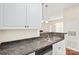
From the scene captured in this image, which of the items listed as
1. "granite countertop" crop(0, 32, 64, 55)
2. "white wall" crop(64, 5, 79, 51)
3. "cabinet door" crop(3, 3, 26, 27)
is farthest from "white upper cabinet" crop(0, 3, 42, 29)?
"white wall" crop(64, 5, 79, 51)

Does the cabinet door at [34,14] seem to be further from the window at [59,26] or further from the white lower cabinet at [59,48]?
the white lower cabinet at [59,48]

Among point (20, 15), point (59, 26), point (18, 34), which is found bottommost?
point (18, 34)

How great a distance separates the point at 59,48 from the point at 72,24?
1.34ft

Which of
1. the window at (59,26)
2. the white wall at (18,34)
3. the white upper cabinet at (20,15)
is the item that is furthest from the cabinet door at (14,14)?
the window at (59,26)

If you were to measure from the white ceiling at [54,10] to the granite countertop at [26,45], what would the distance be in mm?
331

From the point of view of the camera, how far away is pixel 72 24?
1.74 metres

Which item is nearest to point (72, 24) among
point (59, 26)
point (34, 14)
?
point (59, 26)

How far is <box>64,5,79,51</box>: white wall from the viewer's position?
1706mm

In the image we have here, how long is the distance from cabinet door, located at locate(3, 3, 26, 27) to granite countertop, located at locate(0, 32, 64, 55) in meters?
0.27

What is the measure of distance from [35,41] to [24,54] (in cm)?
28

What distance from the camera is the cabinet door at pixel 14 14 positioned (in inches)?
66.2

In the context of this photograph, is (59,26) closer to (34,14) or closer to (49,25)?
(49,25)

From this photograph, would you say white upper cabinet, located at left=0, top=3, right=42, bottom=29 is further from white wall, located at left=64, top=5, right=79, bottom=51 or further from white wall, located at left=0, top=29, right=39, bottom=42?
white wall, located at left=64, top=5, right=79, bottom=51

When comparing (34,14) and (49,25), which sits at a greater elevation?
(34,14)
